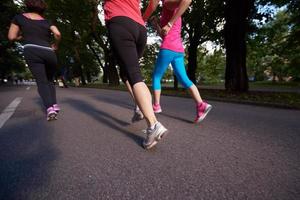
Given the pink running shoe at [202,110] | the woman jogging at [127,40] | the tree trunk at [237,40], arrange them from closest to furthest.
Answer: the woman jogging at [127,40], the pink running shoe at [202,110], the tree trunk at [237,40]

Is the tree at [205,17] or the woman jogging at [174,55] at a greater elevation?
the tree at [205,17]

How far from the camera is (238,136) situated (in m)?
2.96

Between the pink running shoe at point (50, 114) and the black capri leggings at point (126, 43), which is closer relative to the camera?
the black capri leggings at point (126, 43)

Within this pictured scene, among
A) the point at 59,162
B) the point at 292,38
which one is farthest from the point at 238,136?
the point at 292,38

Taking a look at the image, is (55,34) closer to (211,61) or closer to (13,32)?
(13,32)

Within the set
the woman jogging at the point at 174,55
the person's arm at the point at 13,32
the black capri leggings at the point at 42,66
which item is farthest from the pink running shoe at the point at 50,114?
the woman jogging at the point at 174,55

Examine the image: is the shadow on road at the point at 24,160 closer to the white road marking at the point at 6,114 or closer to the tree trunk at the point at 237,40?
the white road marking at the point at 6,114

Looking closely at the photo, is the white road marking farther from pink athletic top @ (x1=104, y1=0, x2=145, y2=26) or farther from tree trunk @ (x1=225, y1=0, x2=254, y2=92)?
tree trunk @ (x1=225, y1=0, x2=254, y2=92)

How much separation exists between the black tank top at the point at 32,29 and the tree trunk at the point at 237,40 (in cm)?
913

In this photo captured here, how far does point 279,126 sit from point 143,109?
91.4 inches

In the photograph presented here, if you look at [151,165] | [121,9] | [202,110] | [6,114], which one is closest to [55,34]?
[6,114]

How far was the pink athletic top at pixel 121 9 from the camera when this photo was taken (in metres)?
2.68

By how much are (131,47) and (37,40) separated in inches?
100

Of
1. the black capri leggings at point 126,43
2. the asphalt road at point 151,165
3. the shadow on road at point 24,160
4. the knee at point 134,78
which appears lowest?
the asphalt road at point 151,165
